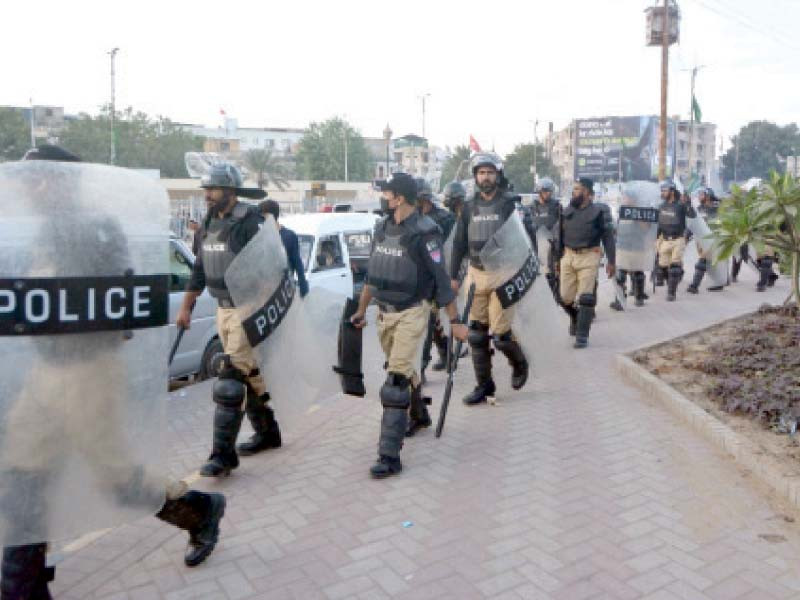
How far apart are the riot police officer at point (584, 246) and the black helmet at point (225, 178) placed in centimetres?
480

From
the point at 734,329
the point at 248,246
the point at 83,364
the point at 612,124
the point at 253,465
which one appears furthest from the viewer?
the point at 612,124

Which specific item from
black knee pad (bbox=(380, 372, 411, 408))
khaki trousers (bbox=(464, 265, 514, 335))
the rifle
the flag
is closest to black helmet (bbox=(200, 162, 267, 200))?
black knee pad (bbox=(380, 372, 411, 408))

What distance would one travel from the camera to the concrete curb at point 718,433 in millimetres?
4254

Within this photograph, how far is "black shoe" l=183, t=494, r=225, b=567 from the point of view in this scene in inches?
138

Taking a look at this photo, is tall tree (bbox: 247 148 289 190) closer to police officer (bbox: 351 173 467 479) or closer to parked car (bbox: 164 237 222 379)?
parked car (bbox: 164 237 222 379)

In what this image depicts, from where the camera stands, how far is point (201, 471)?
4.67 m

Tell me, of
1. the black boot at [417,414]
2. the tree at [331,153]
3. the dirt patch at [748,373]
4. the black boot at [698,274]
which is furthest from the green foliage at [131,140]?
the black boot at [417,414]

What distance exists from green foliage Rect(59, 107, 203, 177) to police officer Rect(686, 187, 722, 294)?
48.5m

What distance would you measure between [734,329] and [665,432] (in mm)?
3778

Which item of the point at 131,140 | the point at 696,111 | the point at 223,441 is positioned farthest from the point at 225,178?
→ the point at 131,140

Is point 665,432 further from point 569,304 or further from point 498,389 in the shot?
point 569,304

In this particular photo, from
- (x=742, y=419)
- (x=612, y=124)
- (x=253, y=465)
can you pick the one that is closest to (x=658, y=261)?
(x=742, y=419)

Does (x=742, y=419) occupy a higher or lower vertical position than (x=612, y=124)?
lower

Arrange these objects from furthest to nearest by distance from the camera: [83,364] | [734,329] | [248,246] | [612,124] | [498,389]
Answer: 1. [612,124]
2. [734,329]
3. [498,389]
4. [248,246]
5. [83,364]
